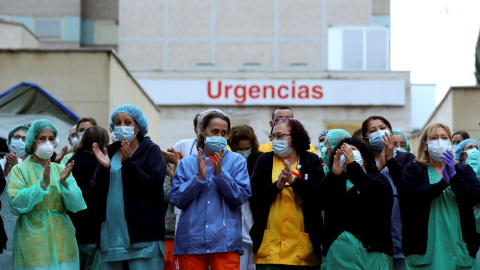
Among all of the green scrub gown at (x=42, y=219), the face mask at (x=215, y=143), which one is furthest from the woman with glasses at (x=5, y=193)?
the face mask at (x=215, y=143)

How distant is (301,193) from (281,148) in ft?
1.71

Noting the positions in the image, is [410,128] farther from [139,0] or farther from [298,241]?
[298,241]

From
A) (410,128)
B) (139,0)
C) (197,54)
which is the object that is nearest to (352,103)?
(410,128)

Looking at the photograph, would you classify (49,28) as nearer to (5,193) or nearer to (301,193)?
(5,193)

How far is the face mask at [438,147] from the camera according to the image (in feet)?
25.8

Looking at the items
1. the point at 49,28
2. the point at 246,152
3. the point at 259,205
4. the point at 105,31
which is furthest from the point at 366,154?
the point at 49,28

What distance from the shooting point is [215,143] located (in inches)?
301

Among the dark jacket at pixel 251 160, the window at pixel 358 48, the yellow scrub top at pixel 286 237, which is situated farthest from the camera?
the window at pixel 358 48

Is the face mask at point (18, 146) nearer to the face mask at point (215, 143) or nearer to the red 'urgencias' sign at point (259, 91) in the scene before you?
the face mask at point (215, 143)

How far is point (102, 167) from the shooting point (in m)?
7.63

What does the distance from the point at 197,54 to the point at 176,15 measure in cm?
221

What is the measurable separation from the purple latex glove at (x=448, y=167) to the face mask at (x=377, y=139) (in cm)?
79

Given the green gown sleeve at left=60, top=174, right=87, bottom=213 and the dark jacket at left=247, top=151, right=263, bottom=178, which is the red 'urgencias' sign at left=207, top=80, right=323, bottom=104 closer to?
the dark jacket at left=247, top=151, right=263, bottom=178

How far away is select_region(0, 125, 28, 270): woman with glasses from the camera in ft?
29.7
